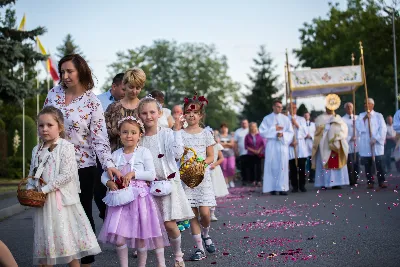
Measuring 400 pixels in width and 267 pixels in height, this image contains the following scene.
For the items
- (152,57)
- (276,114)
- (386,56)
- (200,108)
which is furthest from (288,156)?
(152,57)

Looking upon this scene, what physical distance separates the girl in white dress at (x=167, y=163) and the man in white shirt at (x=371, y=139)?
12.0m

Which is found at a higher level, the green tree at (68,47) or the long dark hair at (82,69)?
the green tree at (68,47)

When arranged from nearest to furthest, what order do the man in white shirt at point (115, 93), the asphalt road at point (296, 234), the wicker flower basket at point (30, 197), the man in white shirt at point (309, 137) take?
1. the wicker flower basket at point (30, 197)
2. the asphalt road at point (296, 234)
3. the man in white shirt at point (115, 93)
4. the man in white shirt at point (309, 137)

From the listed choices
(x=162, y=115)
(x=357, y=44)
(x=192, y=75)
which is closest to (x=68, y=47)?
(x=192, y=75)

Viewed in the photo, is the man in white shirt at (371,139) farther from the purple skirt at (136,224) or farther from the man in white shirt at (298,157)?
the purple skirt at (136,224)

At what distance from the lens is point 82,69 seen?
6.75 m

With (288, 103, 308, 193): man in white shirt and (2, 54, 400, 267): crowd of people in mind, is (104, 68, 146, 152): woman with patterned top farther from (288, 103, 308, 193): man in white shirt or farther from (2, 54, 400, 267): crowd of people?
(288, 103, 308, 193): man in white shirt

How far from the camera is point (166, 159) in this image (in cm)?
729

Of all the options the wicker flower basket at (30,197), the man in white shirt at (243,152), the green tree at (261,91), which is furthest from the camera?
the green tree at (261,91)

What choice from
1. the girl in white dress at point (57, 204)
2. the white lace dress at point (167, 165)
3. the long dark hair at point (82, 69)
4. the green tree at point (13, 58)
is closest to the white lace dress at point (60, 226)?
the girl in white dress at point (57, 204)

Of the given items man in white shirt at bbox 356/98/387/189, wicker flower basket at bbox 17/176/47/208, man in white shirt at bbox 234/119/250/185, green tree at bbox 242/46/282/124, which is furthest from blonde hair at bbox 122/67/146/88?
green tree at bbox 242/46/282/124

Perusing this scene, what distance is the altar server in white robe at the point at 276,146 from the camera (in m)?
18.5

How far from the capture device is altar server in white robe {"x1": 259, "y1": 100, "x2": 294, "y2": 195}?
18.5 meters

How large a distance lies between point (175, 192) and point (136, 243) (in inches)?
32.9
